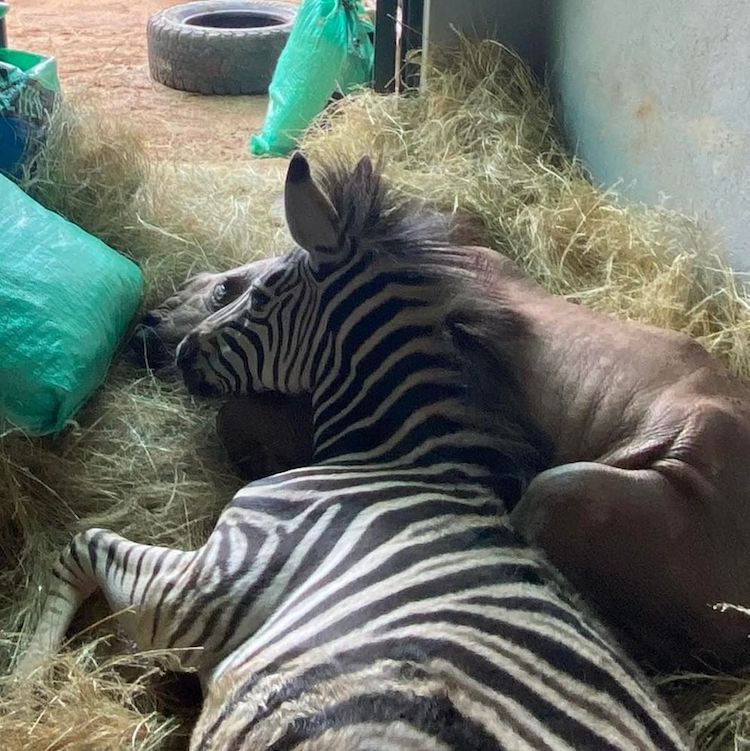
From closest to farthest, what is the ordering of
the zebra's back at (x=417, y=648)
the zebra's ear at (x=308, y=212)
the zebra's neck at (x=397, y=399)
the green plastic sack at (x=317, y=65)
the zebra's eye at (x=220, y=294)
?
1. the zebra's back at (x=417, y=648)
2. the zebra's neck at (x=397, y=399)
3. the zebra's ear at (x=308, y=212)
4. the zebra's eye at (x=220, y=294)
5. the green plastic sack at (x=317, y=65)

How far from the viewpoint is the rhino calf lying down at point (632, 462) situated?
6.22 feet

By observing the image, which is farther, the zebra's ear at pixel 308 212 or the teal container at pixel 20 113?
the teal container at pixel 20 113

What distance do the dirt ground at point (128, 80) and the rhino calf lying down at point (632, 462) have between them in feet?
7.16

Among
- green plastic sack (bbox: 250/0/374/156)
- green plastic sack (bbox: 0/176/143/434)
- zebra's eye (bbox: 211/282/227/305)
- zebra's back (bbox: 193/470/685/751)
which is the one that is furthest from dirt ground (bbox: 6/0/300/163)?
zebra's back (bbox: 193/470/685/751)

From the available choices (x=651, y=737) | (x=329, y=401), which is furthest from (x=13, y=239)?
(x=651, y=737)

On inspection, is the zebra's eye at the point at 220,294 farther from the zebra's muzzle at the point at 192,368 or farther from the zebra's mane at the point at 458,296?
the zebra's mane at the point at 458,296

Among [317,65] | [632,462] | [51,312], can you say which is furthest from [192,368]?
[317,65]

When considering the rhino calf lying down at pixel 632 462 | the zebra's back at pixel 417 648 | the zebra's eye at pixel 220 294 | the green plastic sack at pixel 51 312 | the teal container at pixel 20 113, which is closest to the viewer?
the zebra's back at pixel 417 648

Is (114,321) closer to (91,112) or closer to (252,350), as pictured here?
(252,350)

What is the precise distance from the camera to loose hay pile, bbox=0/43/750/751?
1897 mm

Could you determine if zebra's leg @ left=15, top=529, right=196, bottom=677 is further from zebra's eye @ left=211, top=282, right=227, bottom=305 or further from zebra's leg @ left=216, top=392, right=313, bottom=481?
zebra's eye @ left=211, top=282, right=227, bottom=305

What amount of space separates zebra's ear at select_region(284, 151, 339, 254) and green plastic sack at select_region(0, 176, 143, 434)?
64 centimetres

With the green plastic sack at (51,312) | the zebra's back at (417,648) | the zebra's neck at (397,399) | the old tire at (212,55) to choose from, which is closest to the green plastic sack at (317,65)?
the old tire at (212,55)

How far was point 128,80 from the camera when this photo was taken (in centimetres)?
554
